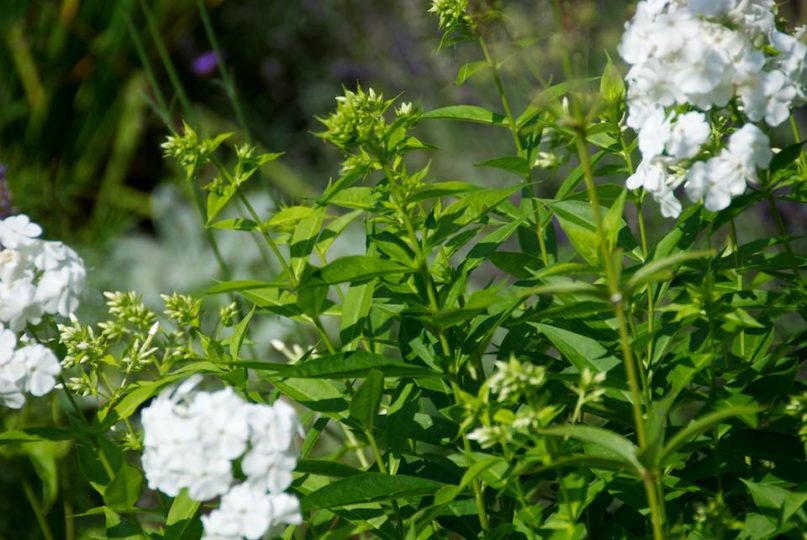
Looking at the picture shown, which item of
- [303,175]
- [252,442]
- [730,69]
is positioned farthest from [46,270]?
[303,175]

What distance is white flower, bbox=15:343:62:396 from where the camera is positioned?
4.28 feet

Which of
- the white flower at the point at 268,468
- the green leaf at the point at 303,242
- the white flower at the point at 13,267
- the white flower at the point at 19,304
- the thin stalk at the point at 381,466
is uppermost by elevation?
the white flower at the point at 13,267

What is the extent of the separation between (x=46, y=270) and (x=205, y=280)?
273 cm

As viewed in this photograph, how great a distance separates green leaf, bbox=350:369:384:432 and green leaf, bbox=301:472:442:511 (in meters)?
0.08

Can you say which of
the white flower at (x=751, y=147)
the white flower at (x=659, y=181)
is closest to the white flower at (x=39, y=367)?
the white flower at (x=659, y=181)

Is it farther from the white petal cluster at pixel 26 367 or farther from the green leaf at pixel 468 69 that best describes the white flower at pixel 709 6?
the white petal cluster at pixel 26 367

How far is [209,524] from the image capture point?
1.13 meters

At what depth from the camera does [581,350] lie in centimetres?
141

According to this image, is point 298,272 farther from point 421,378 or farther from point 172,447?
point 172,447

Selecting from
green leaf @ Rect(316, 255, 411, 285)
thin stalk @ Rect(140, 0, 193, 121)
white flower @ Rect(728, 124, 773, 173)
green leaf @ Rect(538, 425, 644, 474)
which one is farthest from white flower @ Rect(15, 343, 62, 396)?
thin stalk @ Rect(140, 0, 193, 121)

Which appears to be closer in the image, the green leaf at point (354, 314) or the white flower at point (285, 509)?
the white flower at point (285, 509)

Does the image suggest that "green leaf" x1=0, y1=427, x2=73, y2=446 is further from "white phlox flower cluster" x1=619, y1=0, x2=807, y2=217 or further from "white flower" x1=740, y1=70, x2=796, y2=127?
"white flower" x1=740, y1=70, x2=796, y2=127

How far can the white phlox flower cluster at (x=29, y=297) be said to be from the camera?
4.28 ft

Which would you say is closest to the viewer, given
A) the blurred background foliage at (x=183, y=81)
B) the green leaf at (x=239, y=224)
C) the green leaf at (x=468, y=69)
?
the green leaf at (x=239, y=224)
